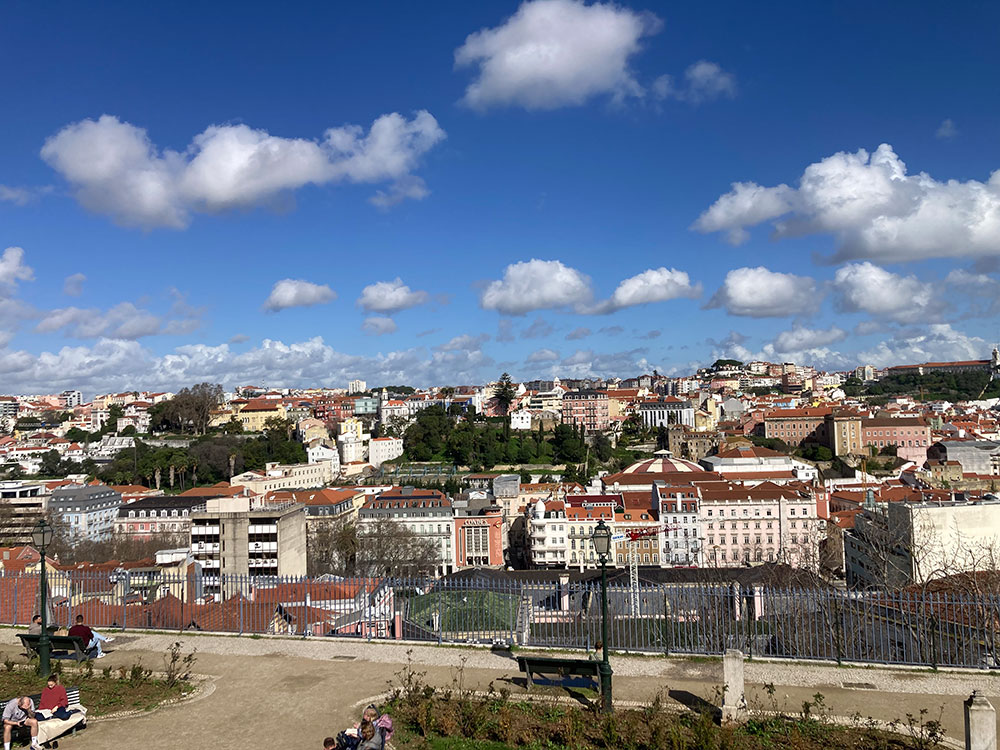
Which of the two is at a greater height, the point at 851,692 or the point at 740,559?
the point at 851,692

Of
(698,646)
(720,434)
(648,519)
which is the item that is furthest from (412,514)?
(720,434)

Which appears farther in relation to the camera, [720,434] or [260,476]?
[720,434]

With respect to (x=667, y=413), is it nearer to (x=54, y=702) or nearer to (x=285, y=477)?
(x=285, y=477)

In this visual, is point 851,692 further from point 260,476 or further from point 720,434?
point 720,434

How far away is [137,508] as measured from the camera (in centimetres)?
5262

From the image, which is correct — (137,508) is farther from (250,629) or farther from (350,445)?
(250,629)

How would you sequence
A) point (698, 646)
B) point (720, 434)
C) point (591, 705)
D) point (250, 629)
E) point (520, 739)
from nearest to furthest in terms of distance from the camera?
1. point (520, 739)
2. point (591, 705)
3. point (698, 646)
4. point (250, 629)
5. point (720, 434)

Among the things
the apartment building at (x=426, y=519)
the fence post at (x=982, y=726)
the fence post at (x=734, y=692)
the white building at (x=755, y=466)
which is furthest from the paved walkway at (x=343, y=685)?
the white building at (x=755, y=466)

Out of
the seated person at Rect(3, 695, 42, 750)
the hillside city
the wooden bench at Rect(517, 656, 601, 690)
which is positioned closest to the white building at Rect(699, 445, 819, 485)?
the hillside city

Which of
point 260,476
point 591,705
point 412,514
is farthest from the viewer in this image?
point 260,476

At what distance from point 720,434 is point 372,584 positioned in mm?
73828

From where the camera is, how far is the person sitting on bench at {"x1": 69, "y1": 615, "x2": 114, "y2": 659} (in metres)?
9.89

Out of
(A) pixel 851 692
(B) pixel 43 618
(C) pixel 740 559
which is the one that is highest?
(B) pixel 43 618

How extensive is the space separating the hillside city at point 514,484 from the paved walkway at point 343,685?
3.30m
